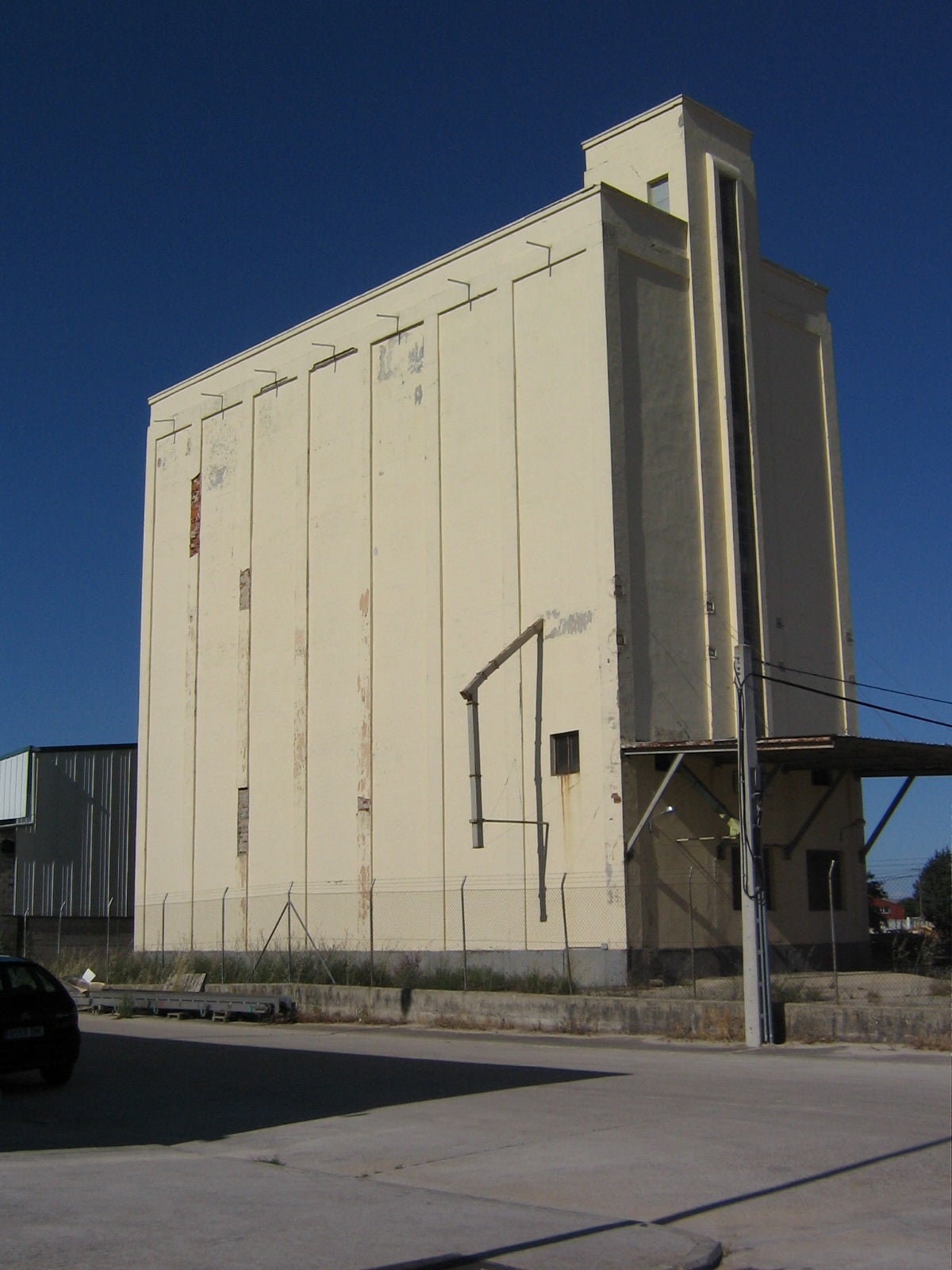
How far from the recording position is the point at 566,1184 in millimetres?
9359

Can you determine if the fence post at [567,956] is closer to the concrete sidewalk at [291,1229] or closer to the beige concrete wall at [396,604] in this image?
the beige concrete wall at [396,604]

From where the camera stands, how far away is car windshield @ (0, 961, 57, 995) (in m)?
15.7

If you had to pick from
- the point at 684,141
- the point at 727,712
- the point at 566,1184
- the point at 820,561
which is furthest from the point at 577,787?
the point at 566,1184

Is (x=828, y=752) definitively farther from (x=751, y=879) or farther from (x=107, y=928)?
(x=107, y=928)

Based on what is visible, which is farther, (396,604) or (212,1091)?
(396,604)

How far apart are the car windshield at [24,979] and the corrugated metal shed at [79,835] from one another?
27.8 m

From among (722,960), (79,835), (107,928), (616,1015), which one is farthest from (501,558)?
(79,835)

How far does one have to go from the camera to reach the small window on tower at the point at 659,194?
31.4 metres

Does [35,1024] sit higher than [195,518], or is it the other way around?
[195,518]

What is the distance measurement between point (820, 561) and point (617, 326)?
7987mm

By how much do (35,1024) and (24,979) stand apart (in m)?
0.87

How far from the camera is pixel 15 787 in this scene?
147ft

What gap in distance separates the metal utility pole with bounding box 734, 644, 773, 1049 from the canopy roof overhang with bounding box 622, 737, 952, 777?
3.03m

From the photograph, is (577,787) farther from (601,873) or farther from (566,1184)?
(566,1184)
